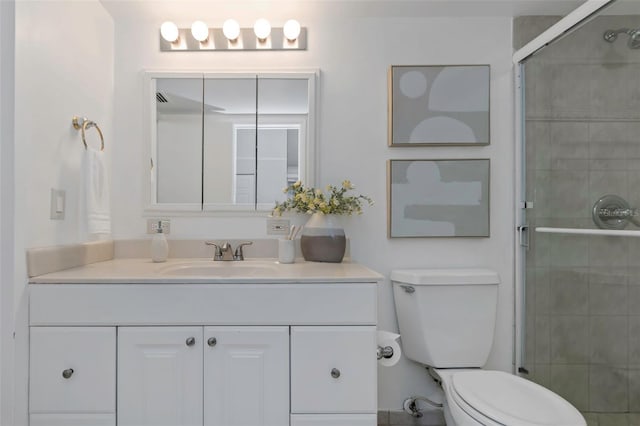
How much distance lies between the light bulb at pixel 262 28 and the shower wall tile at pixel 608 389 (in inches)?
82.4

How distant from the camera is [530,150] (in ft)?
5.62

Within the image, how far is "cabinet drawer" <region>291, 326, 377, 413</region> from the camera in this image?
1.21 metres

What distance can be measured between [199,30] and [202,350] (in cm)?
145

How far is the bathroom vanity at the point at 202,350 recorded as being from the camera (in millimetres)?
1196

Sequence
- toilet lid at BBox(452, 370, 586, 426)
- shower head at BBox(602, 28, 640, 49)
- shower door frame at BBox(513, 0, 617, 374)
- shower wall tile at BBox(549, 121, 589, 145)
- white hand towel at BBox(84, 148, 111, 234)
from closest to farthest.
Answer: toilet lid at BBox(452, 370, 586, 426) → shower head at BBox(602, 28, 640, 49) → white hand towel at BBox(84, 148, 111, 234) → shower wall tile at BBox(549, 121, 589, 145) → shower door frame at BBox(513, 0, 617, 374)

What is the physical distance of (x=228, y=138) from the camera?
5.77 feet

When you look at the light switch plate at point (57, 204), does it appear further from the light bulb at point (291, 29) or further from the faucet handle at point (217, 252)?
the light bulb at point (291, 29)

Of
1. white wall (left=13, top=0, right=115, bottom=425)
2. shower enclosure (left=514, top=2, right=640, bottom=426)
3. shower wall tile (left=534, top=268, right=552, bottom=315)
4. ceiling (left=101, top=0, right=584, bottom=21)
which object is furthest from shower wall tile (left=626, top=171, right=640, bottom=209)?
white wall (left=13, top=0, right=115, bottom=425)

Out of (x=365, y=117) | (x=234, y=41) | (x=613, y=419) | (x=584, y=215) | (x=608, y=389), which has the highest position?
(x=234, y=41)

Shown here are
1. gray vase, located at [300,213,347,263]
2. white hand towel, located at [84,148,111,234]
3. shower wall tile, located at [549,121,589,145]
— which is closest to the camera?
white hand towel, located at [84,148,111,234]

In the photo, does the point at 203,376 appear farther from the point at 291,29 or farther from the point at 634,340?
the point at 634,340

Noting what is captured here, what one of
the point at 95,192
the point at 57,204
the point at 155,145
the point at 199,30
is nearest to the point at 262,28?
the point at 199,30

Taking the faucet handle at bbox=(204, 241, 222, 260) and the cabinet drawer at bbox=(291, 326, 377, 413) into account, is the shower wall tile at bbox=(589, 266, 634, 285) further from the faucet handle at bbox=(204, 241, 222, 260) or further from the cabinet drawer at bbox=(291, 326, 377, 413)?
the faucet handle at bbox=(204, 241, 222, 260)

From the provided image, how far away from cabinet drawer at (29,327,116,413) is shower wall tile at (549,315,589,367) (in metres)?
1.82
